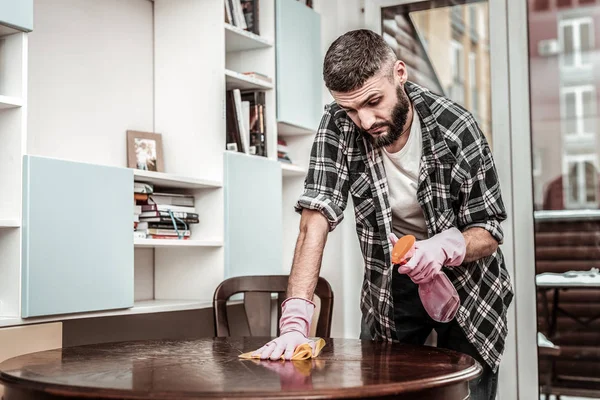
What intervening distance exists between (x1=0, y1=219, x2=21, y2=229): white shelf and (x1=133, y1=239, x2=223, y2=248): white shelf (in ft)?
1.59

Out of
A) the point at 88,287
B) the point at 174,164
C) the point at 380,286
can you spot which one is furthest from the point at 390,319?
the point at 174,164

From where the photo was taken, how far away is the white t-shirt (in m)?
1.89

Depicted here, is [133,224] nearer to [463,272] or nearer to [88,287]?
[88,287]

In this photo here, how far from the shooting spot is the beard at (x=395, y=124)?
1776 millimetres

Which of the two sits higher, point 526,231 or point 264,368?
point 526,231

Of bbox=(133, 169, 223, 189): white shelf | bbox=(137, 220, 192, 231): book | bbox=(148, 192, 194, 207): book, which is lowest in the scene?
bbox=(137, 220, 192, 231): book

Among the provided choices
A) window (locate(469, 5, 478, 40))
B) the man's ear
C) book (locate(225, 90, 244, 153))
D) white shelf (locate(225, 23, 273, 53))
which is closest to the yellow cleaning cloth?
the man's ear

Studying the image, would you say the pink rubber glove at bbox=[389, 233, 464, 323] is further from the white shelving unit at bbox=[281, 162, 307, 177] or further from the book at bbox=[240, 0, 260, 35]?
the book at bbox=[240, 0, 260, 35]

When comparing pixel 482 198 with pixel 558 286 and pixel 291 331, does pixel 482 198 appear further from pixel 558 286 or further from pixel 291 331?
pixel 558 286

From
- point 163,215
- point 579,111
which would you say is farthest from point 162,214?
point 579,111


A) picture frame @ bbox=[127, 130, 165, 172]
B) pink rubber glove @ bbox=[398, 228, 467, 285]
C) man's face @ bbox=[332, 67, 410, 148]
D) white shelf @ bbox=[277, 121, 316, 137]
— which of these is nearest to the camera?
pink rubber glove @ bbox=[398, 228, 467, 285]

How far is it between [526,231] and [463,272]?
1.44 metres

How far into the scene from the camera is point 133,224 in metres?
2.47

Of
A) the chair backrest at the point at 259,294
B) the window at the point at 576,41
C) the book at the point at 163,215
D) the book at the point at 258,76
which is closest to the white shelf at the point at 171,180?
the book at the point at 163,215
